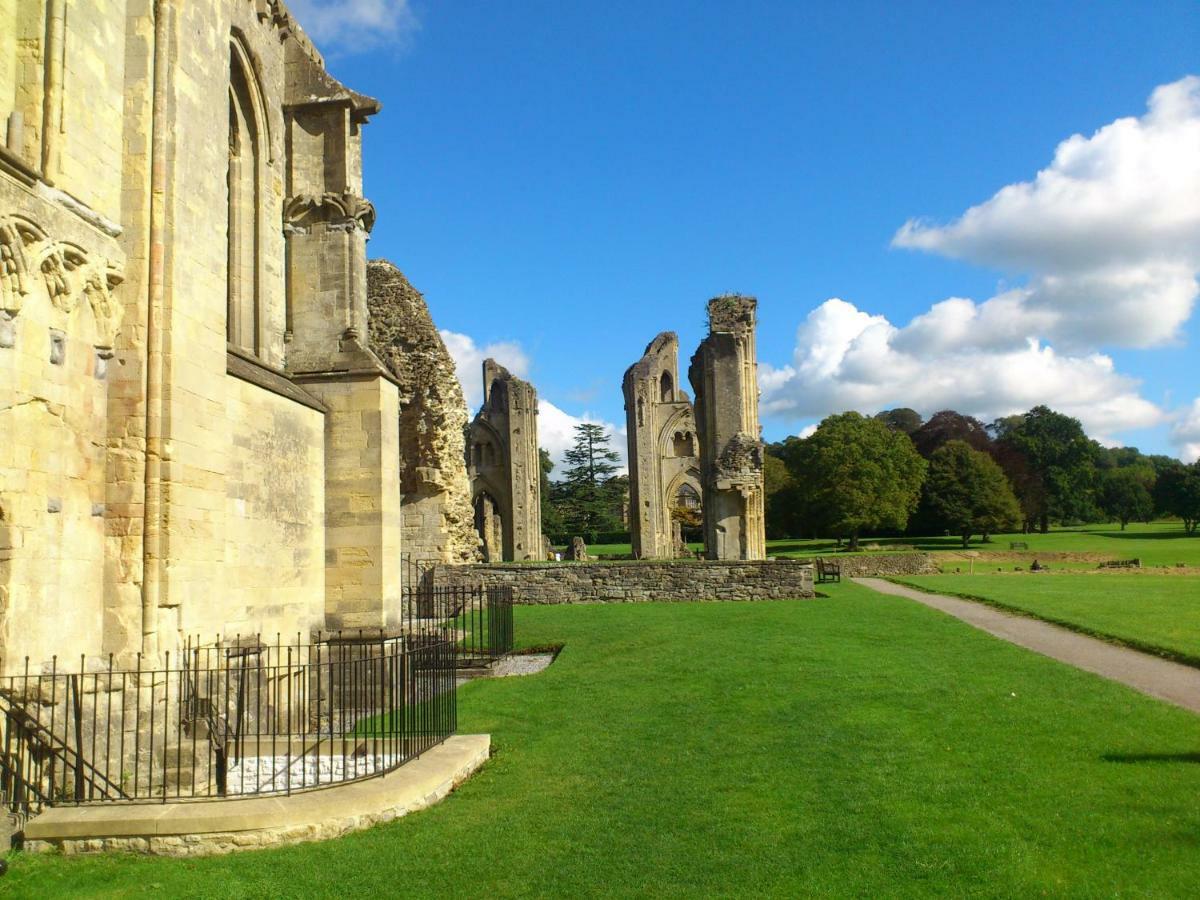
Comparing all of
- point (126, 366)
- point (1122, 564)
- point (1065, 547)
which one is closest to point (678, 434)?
point (1065, 547)

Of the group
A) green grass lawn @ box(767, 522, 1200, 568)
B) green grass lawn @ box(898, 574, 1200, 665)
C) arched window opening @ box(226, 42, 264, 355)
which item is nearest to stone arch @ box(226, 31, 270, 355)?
arched window opening @ box(226, 42, 264, 355)

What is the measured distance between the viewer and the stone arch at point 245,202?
10945 mm

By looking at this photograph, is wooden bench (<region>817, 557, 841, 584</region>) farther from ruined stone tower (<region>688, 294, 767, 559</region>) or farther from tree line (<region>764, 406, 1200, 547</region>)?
tree line (<region>764, 406, 1200, 547</region>)

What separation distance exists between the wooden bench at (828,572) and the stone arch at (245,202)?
2162 centimetres

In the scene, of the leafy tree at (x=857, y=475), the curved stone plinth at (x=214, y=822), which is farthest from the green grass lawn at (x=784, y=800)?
the leafy tree at (x=857, y=475)

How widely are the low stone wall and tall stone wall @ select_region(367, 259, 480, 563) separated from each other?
259 centimetres

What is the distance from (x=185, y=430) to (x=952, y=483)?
5313 centimetres

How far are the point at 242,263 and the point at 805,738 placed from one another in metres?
8.25

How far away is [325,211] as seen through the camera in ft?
38.6

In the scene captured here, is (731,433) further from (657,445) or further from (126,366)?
(126,366)

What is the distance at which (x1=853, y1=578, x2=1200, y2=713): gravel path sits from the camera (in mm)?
10633

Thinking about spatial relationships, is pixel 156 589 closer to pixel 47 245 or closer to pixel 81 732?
pixel 81 732

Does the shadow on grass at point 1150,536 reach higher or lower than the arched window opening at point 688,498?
lower

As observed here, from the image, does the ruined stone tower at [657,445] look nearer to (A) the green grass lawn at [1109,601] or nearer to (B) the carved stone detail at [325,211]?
(A) the green grass lawn at [1109,601]
